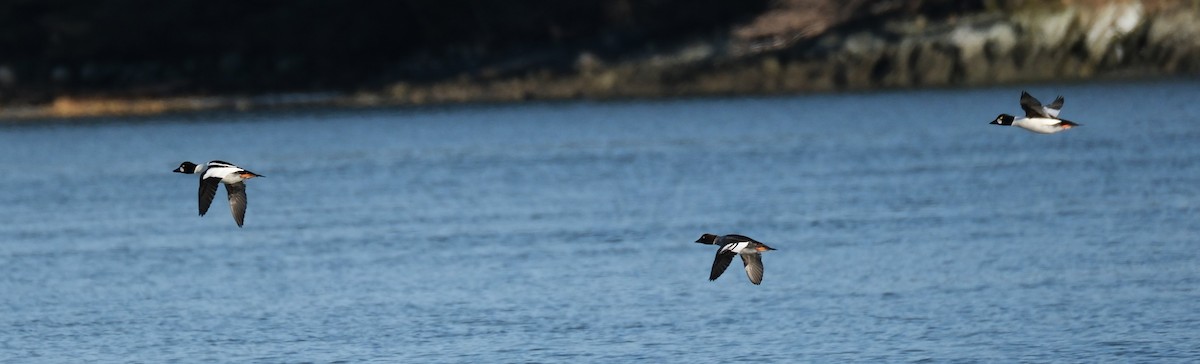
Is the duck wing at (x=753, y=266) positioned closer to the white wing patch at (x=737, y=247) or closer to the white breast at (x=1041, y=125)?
the white wing patch at (x=737, y=247)

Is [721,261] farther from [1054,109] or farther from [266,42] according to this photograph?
[266,42]

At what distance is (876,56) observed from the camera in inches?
2470

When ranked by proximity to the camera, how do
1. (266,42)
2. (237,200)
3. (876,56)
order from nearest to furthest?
(237,200) < (876,56) < (266,42)

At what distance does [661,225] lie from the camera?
31125mm

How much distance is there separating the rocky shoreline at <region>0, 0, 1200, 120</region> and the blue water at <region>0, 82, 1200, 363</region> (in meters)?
7.37

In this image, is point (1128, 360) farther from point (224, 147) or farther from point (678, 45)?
point (678, 45)

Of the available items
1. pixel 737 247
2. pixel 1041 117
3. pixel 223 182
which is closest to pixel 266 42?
pixel 223 182

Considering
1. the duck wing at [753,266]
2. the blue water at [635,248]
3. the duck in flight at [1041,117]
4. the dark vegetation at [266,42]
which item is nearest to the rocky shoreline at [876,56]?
the dark vegetation at [266,42]

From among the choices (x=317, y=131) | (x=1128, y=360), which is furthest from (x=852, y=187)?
(x=317, y=131)

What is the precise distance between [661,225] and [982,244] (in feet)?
20.1

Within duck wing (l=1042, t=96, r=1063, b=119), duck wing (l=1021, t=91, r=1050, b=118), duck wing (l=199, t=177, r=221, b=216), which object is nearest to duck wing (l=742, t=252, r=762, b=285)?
duck wing (l=1021, t=91, r=1050, b=118)

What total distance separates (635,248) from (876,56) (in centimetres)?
3633

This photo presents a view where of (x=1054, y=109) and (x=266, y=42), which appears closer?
(x=1054, y=109)

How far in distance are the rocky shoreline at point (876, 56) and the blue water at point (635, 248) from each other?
737cm
